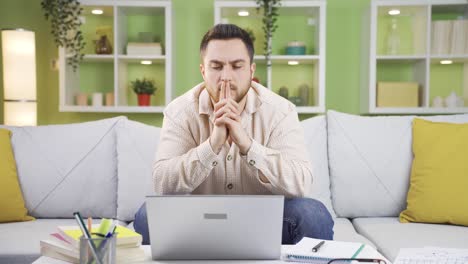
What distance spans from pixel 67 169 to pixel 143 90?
1689 mm

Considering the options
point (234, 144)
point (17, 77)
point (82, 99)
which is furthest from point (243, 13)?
point (234, 144)

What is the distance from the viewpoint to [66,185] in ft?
7.57

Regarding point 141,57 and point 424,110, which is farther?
point 141,57

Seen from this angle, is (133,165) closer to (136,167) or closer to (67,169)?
(136,167)

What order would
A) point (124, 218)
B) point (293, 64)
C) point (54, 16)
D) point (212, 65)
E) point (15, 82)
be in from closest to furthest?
point (212, 65) → point (124, 218) → point (15, 82) → point (54, 16) → point (293, 64)

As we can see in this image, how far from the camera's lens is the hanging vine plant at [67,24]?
3756 mm

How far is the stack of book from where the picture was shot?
115 cm

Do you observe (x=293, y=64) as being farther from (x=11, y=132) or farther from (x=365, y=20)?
(x=11, y=132)

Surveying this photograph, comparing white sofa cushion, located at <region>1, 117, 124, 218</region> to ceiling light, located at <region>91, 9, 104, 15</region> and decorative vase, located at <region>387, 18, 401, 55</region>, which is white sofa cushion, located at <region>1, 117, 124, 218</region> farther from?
decorative vase, located at <region>387, 18, 401, 55</region>

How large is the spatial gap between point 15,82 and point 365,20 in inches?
101

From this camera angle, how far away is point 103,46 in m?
3.93

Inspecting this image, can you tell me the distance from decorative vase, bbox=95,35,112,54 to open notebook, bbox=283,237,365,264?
2996mm

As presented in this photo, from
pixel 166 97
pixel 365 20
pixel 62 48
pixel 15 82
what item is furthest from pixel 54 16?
pixel 365 20

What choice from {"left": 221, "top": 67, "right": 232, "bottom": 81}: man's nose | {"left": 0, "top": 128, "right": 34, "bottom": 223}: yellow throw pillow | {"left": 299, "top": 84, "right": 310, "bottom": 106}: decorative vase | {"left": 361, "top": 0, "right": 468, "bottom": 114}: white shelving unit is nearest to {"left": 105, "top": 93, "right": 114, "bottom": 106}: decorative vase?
{"left": 299, "top": 84, "right": 310, "bottom": 106}: decorative vase
